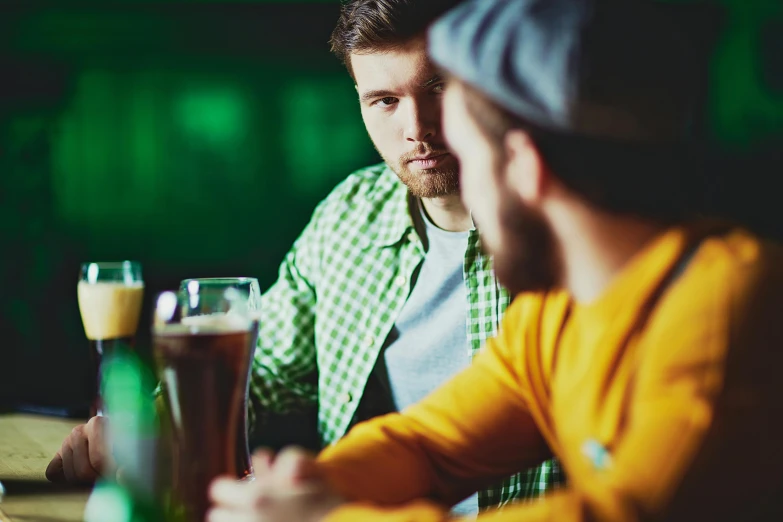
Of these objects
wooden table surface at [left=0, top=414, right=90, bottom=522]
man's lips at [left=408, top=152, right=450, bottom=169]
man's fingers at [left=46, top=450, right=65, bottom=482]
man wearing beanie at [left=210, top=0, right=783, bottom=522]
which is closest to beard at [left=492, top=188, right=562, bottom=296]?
man wearing beanie at [left=210, top=0, right=783, bottom=522]

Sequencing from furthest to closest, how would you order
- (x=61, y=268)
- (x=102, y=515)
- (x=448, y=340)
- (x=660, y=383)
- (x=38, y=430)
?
(x=61, y=268) → (x=448, y=340) → (x=38, y=430) → (x=102, y=515) → (x=660, y=383)

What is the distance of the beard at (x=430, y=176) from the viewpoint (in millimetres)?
1649

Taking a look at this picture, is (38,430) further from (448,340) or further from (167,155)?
(167,155)

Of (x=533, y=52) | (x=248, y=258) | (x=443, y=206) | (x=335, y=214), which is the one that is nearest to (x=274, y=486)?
(x=533, y=52)

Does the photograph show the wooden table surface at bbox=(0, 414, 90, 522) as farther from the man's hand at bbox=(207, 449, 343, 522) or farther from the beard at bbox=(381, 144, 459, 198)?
the beard at bbox=(381, 144, 459, 198)

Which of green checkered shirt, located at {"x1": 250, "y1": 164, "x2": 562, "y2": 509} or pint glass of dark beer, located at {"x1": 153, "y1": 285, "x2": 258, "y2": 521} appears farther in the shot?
green checkered shirt, located at {"x1": 250, "y1": 164, "x2": 562, "y2": 509}

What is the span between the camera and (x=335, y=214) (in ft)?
6.40

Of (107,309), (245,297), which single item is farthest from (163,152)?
(245,297)

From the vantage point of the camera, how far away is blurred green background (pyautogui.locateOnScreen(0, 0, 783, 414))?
119 inches

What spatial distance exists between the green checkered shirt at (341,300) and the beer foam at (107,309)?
430 mm

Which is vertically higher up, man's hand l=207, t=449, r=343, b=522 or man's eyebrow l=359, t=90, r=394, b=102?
man's eyebrow l=359, t=90, r=394, b=102

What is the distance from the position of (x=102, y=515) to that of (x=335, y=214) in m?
1.12

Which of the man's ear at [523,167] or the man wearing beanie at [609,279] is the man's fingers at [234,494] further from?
the man's ear at [523,167]

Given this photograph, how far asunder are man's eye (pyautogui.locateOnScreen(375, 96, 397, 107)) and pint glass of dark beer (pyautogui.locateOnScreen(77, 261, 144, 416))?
2.16 ft
